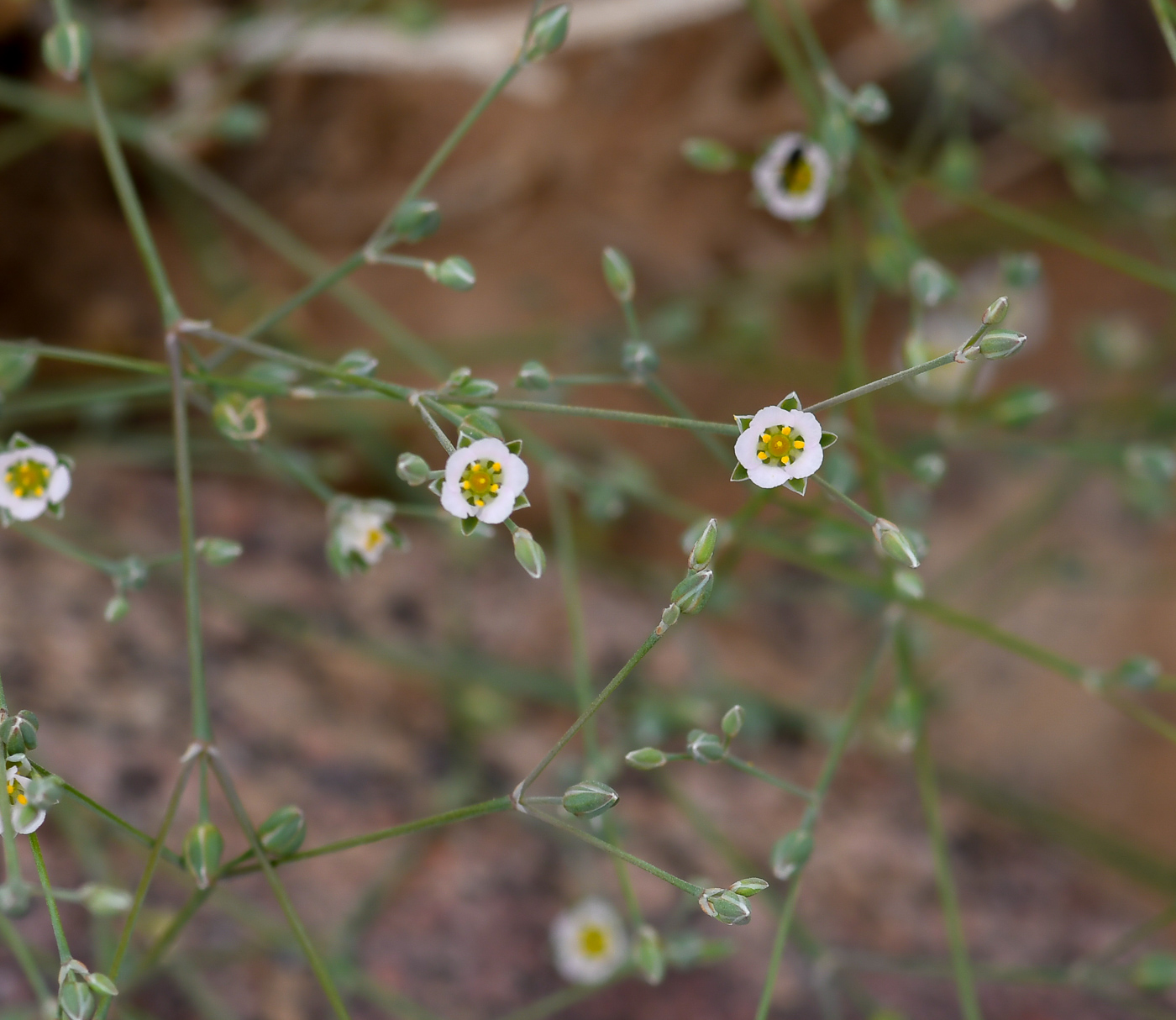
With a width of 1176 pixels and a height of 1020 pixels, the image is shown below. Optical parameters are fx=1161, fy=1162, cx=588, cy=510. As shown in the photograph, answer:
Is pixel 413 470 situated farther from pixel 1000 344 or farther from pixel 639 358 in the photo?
pixel 1000 344

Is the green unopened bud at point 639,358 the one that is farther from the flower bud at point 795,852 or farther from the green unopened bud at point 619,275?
the flower bud at point 795,852

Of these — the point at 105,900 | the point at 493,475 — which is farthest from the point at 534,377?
the point at 105,900

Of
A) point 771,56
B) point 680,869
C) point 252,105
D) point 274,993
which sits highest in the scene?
point 771,56

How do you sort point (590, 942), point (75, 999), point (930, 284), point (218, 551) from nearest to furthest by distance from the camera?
point (75, 999) → point (218, 551) → point (930, 284) → point (590, 942)

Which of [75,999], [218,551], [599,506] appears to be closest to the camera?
[75,999]

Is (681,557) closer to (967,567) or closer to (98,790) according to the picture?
(967,567)

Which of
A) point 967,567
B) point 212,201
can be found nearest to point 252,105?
point 212,201
